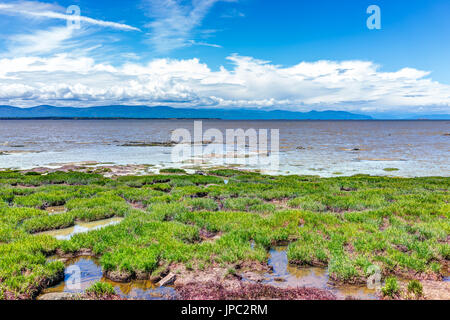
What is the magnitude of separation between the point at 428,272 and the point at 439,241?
2829 mm

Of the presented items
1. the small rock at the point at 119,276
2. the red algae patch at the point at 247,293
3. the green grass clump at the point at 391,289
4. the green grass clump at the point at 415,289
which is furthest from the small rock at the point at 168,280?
the green grass clump at the point at 415,289

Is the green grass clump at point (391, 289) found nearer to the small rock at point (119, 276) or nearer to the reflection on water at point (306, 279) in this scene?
the reflection on water at point (306, 279)

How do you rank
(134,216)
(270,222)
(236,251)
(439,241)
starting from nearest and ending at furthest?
(236,251), (439,241), (270,222), (134,216)

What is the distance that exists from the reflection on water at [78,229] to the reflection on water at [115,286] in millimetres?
3299

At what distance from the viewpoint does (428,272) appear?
8.52 metres

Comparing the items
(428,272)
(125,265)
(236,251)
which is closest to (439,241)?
(428,272)

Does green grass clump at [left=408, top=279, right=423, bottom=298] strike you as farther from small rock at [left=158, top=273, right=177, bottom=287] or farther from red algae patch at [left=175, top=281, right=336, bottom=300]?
small rock at [left=158, top=273, right=177, bottom=287]

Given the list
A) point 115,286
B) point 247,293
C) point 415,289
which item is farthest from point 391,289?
point 115,286

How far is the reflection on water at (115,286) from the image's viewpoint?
764 cm

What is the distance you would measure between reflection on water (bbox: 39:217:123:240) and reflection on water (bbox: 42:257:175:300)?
330 cm

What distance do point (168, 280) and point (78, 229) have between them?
6.82 m

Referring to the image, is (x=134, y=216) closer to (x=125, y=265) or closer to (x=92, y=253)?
(x=92, y=253)

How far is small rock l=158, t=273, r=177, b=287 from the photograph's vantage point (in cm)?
810

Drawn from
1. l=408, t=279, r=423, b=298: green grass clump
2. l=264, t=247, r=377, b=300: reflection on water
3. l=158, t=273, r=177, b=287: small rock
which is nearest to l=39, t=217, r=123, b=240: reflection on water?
l=158, t=273, r=177, b=287: small rock
